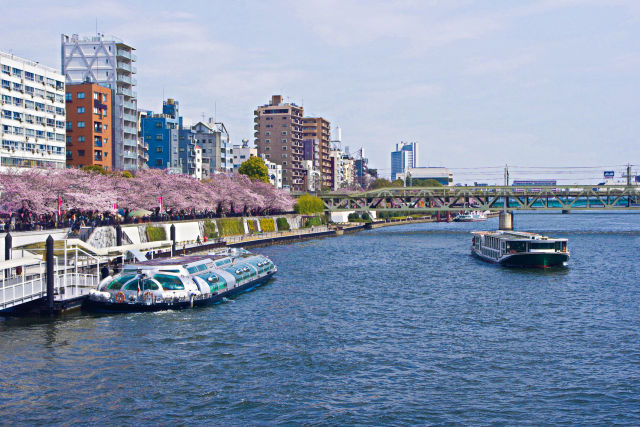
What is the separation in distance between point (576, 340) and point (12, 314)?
36.9 metres

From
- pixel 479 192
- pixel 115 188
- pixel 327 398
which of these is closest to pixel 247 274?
pixel 327 398

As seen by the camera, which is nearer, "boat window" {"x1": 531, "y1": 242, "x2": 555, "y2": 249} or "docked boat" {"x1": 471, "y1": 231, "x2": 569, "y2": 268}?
"docked boat" {"x1": 471, "y1": 231, "x2": 569, "y2": 268}

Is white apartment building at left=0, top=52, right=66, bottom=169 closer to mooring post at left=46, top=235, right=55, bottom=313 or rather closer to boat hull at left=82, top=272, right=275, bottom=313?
mooring post at left=46, top=235, right=55, bottom=313

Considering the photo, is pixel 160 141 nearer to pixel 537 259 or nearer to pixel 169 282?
pixel 537 259

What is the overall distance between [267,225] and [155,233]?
45278 millimetres

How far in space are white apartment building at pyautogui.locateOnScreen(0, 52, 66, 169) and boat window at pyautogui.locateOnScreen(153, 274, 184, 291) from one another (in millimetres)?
54930

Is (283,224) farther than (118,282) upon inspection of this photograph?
Yes

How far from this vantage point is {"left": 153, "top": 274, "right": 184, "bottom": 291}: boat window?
48.0m

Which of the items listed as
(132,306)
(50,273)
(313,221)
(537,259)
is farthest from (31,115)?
(537,259)

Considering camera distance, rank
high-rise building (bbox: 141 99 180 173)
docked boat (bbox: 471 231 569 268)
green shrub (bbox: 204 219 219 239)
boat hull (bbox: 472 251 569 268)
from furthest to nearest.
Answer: high-rise building (bbox: 141 99 180 173) < green shrub (bbox: 204 219 219 239) < docked boat (bbox: 471 231 569 268) < boat hull (bbox: 472 251 569 268)

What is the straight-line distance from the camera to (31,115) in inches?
3949

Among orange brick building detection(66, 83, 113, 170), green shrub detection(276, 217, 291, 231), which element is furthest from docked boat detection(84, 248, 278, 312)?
green shrub detection(276, 217, 291, 231)

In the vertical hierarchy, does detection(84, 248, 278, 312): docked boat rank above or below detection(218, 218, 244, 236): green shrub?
below

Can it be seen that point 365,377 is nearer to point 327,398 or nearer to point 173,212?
point 327,398
